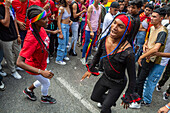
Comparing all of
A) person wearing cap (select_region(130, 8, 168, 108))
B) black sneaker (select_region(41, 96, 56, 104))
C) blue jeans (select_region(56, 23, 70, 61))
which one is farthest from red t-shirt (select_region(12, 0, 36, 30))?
person wearing cap (select_region(130, 8, 168, 108))

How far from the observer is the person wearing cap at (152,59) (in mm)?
2751

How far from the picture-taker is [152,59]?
3.02 metres

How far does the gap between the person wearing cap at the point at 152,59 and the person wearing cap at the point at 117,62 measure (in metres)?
0.88

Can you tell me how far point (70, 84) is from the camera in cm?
394

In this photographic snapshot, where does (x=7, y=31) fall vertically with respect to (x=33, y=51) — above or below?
below

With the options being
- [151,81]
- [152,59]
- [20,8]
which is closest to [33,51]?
[20,8]

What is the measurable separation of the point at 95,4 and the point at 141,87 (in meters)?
2.92

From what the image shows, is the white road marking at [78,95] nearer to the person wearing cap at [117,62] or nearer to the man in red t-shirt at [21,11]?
the person wearing cap at [117,62]

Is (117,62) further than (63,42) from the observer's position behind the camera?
No

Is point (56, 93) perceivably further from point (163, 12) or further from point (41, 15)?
point (163, 12)

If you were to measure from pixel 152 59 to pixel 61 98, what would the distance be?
2.28 metres

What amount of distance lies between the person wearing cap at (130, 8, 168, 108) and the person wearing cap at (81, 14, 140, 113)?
2.88 feet

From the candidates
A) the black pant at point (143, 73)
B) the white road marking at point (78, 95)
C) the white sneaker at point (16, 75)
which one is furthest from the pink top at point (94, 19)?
the white sneaker at point (16, 75)

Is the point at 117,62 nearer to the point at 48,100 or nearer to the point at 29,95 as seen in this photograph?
the point at 48,100
